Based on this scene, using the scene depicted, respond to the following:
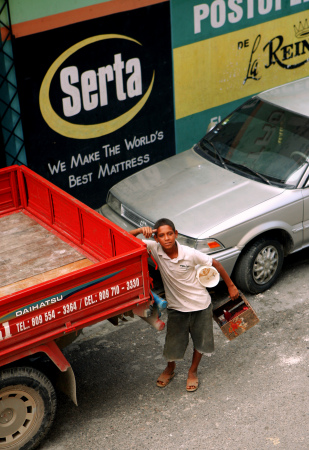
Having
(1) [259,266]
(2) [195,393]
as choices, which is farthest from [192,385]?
(1) [259,266]

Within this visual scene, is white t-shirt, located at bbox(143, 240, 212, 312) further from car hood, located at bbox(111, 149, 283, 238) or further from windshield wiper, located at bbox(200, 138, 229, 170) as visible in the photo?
windshield wiper, located at bbox(200, 138, 229, 170)

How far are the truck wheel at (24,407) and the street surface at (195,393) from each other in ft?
0.90

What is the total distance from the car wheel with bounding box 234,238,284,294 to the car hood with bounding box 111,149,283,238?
18.7 inches

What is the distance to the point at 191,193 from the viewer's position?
755cm

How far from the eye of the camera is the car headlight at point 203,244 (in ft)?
22.7

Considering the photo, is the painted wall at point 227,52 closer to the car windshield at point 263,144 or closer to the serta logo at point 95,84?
the serta logo at point 95,84

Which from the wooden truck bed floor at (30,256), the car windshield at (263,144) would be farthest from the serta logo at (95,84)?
the wooden truck bed floor at (30,256)

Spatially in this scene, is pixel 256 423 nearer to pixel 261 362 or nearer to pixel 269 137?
pixel 261 362

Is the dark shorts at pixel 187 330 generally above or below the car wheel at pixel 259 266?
above

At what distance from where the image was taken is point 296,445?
5.45 metres

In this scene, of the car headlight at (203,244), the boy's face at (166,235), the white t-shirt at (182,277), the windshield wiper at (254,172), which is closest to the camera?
the boy's face at (166,235)

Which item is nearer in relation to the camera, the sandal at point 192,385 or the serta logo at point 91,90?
the sandal at point 192,385

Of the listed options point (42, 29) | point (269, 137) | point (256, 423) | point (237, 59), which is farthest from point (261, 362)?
point (237, 59)

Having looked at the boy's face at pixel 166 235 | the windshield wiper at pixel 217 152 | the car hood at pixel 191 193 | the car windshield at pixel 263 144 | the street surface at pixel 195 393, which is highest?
the boy's face at pixel 166 235
